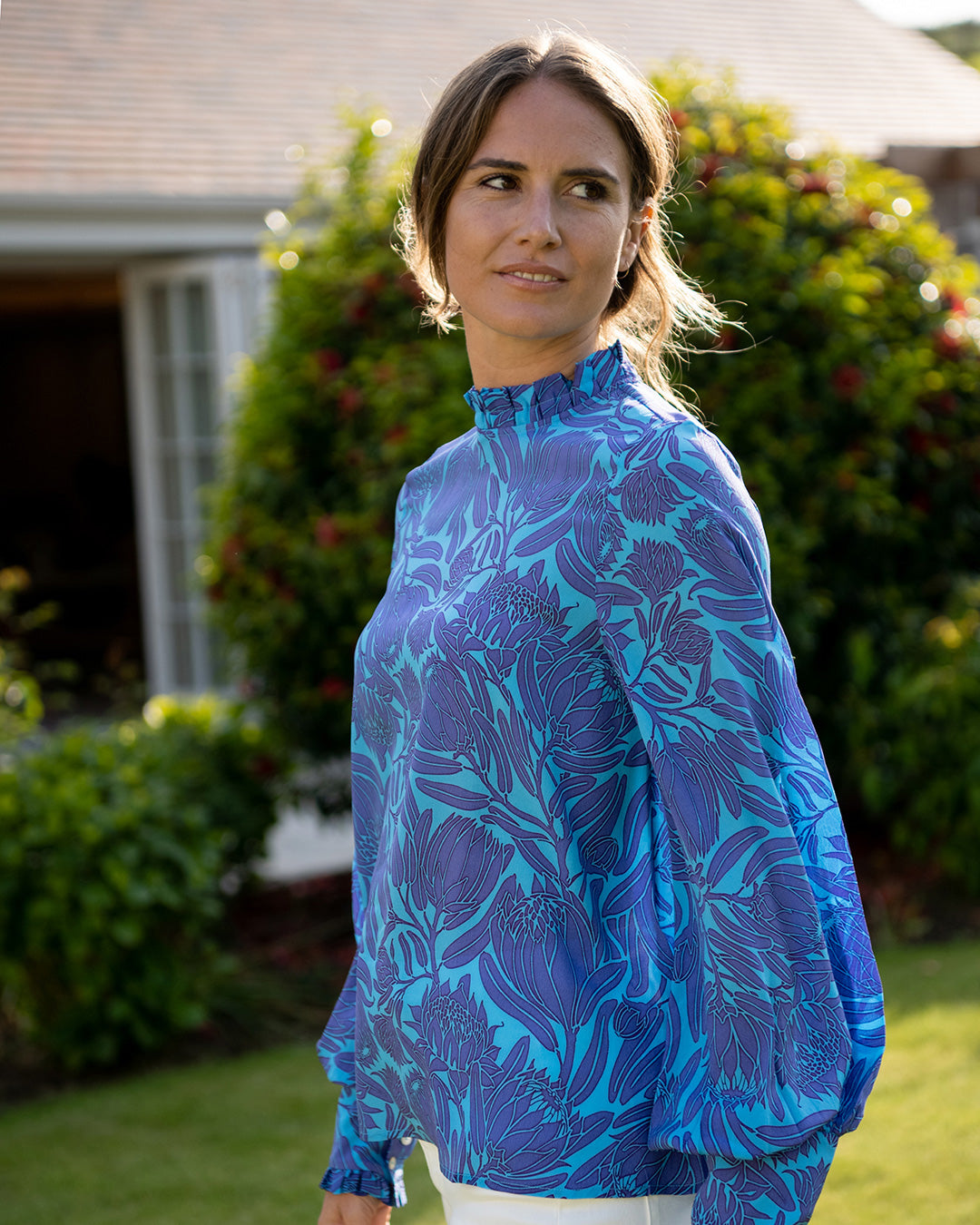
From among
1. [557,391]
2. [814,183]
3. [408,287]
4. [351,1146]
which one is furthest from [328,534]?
[557,391]

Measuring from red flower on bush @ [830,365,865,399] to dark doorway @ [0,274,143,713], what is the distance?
18.4 ft

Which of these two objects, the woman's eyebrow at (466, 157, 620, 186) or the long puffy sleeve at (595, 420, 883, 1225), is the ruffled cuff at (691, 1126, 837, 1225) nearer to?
the long puffy sleeve at (595, 420, 883, 1225)

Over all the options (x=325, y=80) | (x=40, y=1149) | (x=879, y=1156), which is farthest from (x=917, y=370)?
(x=325, y=80)

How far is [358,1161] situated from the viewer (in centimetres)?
164

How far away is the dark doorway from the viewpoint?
12.2 m

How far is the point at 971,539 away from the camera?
5.49 m

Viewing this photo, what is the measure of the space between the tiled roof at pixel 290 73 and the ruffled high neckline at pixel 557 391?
4802 mm

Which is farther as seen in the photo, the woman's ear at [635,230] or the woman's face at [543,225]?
the woman's ear at [635,230]

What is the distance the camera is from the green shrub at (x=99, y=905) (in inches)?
161

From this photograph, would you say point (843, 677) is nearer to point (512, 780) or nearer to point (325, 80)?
point (512, 780)

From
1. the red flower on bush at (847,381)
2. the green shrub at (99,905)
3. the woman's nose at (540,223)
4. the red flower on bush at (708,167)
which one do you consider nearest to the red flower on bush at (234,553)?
the green shrub at (99,905)

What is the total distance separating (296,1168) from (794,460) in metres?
2.69

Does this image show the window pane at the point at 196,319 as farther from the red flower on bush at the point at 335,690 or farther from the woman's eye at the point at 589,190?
the woman's eye at the point at 589,190

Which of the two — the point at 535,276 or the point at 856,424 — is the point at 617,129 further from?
the point at 856,424
